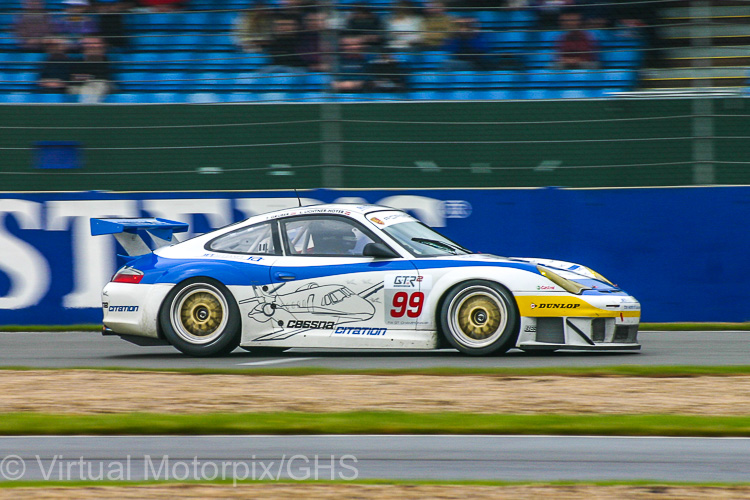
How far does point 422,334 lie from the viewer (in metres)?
8.81

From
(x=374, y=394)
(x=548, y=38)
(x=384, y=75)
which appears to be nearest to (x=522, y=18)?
(x=548, y=38)

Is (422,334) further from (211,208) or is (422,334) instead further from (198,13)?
(198,13)

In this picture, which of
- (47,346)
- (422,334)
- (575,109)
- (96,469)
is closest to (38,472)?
(96,469)

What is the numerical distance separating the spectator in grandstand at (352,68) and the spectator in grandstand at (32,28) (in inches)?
135

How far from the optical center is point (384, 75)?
12.3 meters

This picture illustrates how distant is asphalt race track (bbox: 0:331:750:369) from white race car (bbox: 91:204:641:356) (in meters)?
0.15

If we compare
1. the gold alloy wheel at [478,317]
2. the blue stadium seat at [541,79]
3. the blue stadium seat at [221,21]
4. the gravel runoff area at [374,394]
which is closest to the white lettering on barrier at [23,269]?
the blue stadium seat at [221,21]

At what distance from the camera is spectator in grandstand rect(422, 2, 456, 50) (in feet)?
40.8

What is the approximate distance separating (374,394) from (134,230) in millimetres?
3821

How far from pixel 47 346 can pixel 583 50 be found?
21.4 feet

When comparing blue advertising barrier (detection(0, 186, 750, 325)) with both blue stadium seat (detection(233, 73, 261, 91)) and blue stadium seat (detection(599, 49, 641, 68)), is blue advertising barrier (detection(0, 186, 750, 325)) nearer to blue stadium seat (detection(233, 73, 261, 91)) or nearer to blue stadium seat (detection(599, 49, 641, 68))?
blue stadium seat (detection(233, 73, 261, 91))

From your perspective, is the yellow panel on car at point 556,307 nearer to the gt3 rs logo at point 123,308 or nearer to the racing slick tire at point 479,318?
the racing slick tire at point 479,318

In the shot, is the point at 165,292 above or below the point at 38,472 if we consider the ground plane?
above

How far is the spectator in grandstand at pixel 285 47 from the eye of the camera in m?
12.4
